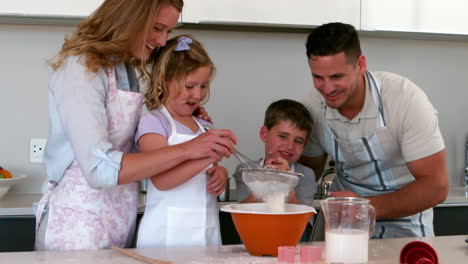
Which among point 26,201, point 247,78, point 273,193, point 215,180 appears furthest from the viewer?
point 247,78

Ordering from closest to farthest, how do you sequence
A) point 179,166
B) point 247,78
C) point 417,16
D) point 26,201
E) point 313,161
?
1. point 179,166
2. point 313,161
3. point 26,201
4. point 417,16
5. point 247,78

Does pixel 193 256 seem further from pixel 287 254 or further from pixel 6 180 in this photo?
pixel 6 180

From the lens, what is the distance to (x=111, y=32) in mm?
1623

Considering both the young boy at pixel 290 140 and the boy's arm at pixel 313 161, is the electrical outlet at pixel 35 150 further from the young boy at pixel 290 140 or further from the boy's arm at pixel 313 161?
the boy's arm at pixel 313 161

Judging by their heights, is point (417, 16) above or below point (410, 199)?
above

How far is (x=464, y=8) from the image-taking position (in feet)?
8.86

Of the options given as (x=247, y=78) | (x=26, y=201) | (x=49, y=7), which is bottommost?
(x=26, y=201)

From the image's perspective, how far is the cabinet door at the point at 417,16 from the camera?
2602mm

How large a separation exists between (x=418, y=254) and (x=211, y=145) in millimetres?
531

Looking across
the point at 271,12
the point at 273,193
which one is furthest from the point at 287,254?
the point at 271,12

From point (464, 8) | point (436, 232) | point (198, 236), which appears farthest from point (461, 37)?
point (198, 236)

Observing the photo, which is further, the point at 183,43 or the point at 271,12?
the point at 271,12

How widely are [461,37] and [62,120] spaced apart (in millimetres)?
2031

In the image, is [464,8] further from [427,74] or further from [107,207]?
[107,207]
